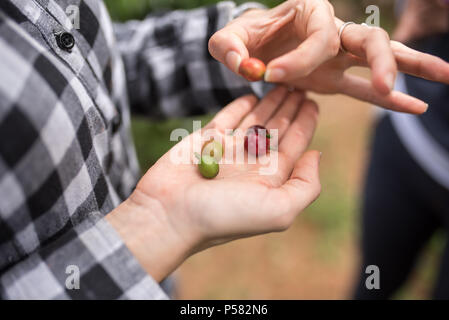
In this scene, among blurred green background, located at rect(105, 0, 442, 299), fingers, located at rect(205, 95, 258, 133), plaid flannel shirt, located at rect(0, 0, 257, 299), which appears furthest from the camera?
blurred green background, located at rect(105, 0, 442, 299)

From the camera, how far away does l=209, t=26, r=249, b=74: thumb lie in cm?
100

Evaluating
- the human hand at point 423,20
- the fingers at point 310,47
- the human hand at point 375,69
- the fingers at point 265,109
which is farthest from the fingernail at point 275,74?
the human hand at point 423,20

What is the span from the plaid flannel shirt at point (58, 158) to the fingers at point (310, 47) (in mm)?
467

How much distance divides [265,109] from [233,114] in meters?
0.12

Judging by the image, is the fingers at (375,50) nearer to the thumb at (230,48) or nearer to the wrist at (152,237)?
the thumb at (230,48)

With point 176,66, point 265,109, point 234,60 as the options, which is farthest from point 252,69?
point 176,66

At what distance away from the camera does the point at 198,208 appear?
3.09ft

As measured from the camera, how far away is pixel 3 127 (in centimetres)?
73

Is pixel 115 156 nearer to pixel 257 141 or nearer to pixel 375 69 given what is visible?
pixel 257 141

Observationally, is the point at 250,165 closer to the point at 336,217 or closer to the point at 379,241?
the point at 379,241

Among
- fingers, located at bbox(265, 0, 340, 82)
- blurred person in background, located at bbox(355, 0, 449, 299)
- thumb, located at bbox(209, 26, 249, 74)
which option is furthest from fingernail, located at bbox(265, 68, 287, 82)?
blurred person in background, located at bbox(355, 0, 449, 299)

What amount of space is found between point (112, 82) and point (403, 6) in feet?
5.07

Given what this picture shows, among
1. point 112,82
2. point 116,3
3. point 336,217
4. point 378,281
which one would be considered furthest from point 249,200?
point 336,217

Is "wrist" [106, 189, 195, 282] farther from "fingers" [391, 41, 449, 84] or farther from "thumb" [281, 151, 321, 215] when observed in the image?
"fingers" [391, 41, 449, 84]
